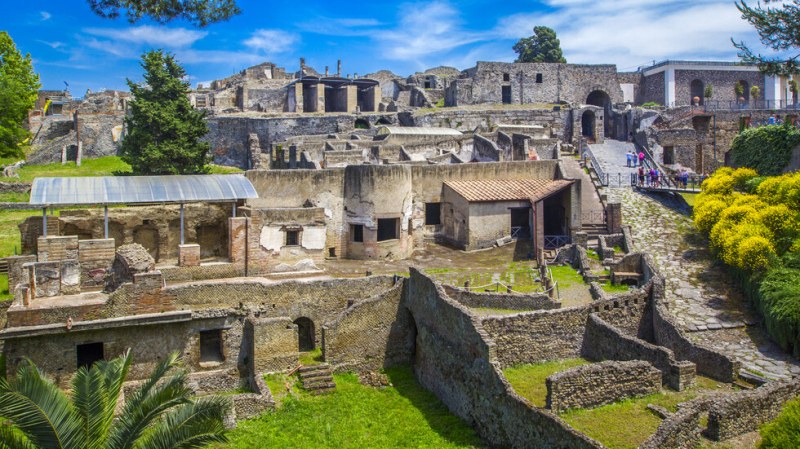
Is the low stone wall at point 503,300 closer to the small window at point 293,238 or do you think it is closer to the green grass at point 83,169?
the small window at point 293,238

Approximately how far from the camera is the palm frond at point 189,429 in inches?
448

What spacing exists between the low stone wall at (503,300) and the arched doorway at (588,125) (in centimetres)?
2742

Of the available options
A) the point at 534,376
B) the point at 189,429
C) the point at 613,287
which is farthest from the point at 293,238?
the point at 189,429

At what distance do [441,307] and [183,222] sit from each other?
9687mm

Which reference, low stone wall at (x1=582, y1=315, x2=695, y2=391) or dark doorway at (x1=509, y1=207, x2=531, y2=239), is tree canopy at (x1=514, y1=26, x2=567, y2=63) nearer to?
dark doorway at (x1=509, y1=207, x2=531, y2=239)

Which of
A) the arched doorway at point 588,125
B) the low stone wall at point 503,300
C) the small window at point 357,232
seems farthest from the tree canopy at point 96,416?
the arched doorway at point 588,125

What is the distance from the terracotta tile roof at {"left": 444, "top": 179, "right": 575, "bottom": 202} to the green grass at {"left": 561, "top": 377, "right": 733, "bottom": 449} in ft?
45.7

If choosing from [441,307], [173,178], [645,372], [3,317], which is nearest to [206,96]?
[173,178]

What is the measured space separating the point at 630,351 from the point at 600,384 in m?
2.21

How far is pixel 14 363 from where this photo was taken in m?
17.2

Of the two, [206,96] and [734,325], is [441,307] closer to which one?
[734,325]

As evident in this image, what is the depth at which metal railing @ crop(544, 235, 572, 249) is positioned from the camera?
28.0m

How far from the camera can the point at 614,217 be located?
27.9m

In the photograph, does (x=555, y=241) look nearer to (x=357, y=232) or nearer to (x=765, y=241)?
(x=357, y=232)
